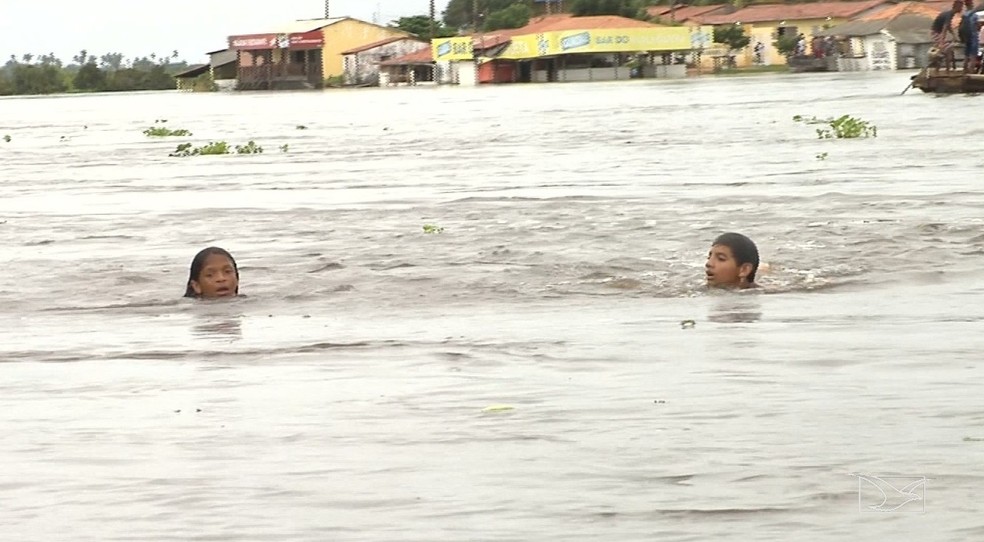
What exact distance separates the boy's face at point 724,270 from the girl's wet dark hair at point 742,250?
0.02m

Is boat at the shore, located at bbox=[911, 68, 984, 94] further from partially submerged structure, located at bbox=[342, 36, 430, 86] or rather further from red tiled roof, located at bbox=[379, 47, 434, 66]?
partially submerged structure, located at bbox=[342, 36, 430, 86]

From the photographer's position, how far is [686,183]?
61.1ft

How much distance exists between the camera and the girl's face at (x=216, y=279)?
1098 cm

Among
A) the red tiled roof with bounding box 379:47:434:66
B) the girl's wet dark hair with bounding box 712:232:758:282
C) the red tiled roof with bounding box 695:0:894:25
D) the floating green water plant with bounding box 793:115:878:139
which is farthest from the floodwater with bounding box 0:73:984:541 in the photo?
the red tiled roof with bounding box 695:0:894:25

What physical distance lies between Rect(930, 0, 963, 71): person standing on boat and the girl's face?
2321 cm

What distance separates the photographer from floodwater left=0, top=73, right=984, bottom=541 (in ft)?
17.6

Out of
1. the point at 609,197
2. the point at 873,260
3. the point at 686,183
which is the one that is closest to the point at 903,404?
the point at 873,260

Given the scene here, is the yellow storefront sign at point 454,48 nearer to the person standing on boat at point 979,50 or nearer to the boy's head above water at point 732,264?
the person standing on boat at point 979,50

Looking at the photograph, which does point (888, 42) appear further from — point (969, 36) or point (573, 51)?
point (969, 36)

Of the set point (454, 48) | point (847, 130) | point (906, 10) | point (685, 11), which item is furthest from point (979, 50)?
point (685, 11)

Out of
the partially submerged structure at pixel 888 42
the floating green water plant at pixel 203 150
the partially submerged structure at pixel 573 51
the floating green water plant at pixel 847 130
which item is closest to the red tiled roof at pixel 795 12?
the partially submerged structure at pixel 573 51

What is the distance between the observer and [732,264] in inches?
418

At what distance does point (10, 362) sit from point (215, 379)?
1.27 meters

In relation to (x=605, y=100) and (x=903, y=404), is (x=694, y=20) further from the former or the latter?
(x=903, y=404)
